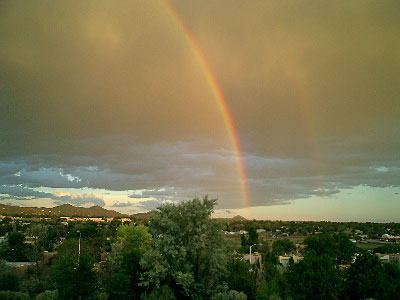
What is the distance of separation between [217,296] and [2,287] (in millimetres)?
19566

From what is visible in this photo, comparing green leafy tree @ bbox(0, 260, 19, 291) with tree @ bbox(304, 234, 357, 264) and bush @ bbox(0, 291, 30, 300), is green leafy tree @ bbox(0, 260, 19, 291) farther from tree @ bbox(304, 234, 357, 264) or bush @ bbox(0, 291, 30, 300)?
tree @ bbox(304, 234, 357, 264)

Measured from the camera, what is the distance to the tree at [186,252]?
3334 centimetres

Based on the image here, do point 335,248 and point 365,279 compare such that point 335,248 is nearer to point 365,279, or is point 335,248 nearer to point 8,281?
point 365,279

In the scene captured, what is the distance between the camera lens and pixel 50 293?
1254 inches

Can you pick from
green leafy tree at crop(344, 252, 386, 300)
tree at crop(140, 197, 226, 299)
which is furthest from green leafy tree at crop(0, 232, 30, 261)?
green leafy tree at crop(344, 252, 386, 300)

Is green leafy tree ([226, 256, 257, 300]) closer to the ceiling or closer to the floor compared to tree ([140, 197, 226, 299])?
closer to the floor

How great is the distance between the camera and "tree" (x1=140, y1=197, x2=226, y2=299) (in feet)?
109

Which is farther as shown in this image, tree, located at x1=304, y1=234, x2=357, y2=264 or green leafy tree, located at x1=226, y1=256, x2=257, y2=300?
tree, located at x1=304, y1=234, x2=357, y2=264

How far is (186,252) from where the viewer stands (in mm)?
34312

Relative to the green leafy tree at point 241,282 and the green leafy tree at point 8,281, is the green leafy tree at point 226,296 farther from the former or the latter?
the green leafy tree at point 8,281

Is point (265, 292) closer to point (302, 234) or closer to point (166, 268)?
point (166, 268)

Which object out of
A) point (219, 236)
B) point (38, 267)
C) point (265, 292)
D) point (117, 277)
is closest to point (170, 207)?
point (219, 236)

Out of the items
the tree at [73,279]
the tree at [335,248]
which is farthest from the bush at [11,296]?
the tree at [335,248]

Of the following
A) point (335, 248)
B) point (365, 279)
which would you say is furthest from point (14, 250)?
point (335, 248)
